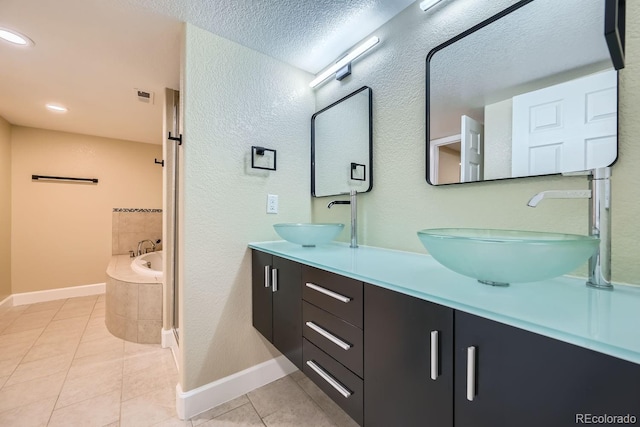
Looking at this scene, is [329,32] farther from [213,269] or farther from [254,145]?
[213,269]

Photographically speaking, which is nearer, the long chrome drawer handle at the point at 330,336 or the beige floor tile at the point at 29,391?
the long chrome drawer handle at the point at 330,336

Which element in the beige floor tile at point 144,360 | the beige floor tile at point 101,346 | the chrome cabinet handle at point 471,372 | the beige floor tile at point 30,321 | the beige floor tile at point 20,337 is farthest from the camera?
the beige floor tile at point 30,321

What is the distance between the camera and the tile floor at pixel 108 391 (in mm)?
1361

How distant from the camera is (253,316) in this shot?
64.6 inches

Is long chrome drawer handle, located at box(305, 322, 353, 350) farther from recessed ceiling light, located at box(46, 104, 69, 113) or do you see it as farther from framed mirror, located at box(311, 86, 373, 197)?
recessed ceiling light, located at box(46, 104, 69, 113)

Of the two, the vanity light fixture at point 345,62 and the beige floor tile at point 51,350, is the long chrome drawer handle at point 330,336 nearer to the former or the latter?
the vanity light fixture at point 345,62

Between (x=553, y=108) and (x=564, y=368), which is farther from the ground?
(x=553, y=108)

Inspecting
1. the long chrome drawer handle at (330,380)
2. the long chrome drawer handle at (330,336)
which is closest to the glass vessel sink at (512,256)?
the long chrome drawer handle at (330,336)

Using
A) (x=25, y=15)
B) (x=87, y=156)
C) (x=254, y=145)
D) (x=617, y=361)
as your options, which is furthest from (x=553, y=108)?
(x=87, y=156)

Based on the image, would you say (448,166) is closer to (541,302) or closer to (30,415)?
(541,302)

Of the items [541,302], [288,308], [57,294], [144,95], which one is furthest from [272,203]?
[57,294]

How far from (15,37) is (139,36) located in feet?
2.33

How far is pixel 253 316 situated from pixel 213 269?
403 mm

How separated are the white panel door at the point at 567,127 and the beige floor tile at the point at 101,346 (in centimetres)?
286
